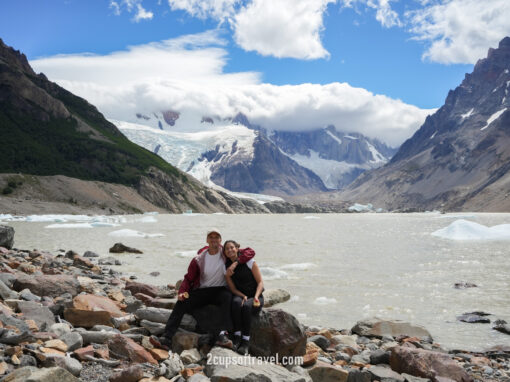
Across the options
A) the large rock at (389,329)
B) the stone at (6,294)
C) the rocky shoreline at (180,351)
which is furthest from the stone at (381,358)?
the stone at (6,294)

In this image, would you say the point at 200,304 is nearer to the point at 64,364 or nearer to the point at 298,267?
the point at 64,364

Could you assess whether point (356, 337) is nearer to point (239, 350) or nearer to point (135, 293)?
point (239, 350)

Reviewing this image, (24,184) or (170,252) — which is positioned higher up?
(24,184)

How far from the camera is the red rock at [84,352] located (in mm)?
7242

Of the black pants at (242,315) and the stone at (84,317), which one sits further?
the stone at (84,317)

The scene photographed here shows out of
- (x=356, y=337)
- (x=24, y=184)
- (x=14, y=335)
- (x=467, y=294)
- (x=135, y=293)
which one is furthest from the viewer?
(x=24, y=184)

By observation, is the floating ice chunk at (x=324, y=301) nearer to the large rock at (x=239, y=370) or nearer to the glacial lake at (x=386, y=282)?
the glacial lake at (x=386, y=282)

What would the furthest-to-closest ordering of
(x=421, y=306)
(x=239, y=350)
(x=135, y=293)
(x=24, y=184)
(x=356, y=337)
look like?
(x=24, y=184) → (x=421, y=306) → (x=135, y=293) → (x=356, y=337) → (x=239, y=350)

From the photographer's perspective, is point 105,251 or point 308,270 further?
point 105,251

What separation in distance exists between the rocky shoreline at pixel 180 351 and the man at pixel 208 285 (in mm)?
280

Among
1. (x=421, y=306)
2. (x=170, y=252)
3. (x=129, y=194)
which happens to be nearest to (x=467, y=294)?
(x=421, y=306)

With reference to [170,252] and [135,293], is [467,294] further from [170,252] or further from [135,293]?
[170,252]

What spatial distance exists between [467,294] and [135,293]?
16058 mm

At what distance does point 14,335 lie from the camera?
23.3 feet
